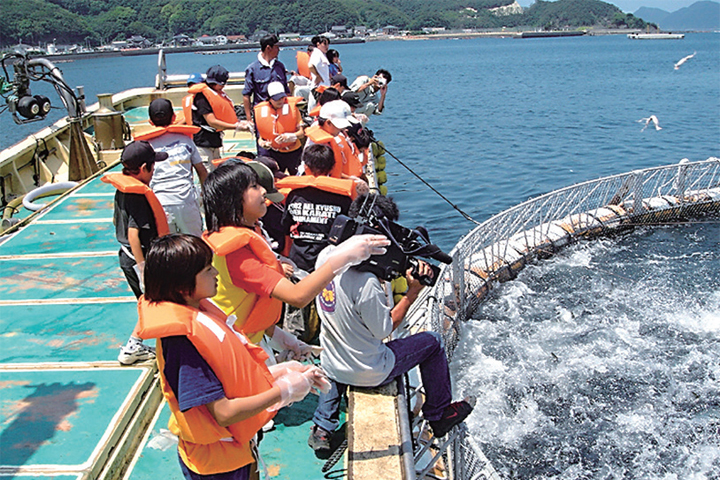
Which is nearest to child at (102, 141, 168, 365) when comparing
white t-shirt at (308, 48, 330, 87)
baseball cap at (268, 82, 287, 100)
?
baseball cap at (268, 82, 287, 100)

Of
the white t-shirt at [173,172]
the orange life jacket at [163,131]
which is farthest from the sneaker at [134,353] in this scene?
the orange life jacket at [163,131]

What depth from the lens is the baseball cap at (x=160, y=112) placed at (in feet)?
17.9

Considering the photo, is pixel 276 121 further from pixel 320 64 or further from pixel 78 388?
pixel 78 388

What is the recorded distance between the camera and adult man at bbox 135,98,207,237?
5.45 metres

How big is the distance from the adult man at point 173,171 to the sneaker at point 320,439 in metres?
2.57

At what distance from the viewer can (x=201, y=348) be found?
2.29 m

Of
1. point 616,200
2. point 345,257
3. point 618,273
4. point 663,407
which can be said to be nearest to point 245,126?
point 345,257

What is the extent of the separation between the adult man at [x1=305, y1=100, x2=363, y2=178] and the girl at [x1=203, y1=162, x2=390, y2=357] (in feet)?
10.2

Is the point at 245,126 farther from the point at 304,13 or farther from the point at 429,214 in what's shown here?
the point at 304,13

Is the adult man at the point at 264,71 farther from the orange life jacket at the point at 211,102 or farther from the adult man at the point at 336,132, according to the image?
the adult man at the point at 336,132

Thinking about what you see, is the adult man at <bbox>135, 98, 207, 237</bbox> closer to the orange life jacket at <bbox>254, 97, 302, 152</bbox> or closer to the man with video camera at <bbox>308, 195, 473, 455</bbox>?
the orange life jacket at <bbox>254, 97, 302, 152</bbox>

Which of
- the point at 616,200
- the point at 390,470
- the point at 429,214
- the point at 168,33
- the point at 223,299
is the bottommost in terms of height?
the point at 429,214

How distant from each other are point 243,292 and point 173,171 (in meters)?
2.55

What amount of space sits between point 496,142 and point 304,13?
167693 millimetres
